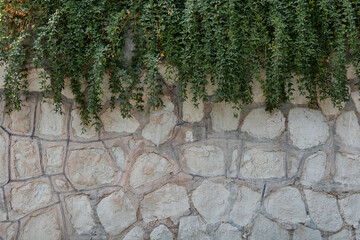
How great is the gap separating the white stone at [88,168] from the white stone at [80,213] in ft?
0.34

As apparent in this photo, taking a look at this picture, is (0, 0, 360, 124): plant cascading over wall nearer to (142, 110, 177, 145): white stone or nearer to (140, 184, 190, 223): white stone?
(142, 110, 177, 145): white stone

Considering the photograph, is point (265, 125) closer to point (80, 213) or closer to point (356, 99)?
point (356, 99)

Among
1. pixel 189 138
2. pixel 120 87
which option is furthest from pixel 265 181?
pixel 120 87

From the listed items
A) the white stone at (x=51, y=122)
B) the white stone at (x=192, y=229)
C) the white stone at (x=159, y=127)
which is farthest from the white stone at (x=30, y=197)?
the white stone at (x=192, y=229)

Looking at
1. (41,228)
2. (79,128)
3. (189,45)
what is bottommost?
(41,228)

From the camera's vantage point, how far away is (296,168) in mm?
2529

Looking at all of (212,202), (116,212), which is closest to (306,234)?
(212,202)

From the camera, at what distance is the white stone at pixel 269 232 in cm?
251

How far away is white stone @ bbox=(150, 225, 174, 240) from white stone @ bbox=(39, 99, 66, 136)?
99cm

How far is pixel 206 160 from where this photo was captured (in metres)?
2.55

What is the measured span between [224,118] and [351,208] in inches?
43.4

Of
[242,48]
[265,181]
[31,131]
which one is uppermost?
[242,48]

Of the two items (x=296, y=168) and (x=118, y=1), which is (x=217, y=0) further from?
(x=296, y=168)

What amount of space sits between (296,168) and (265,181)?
0.79ft
